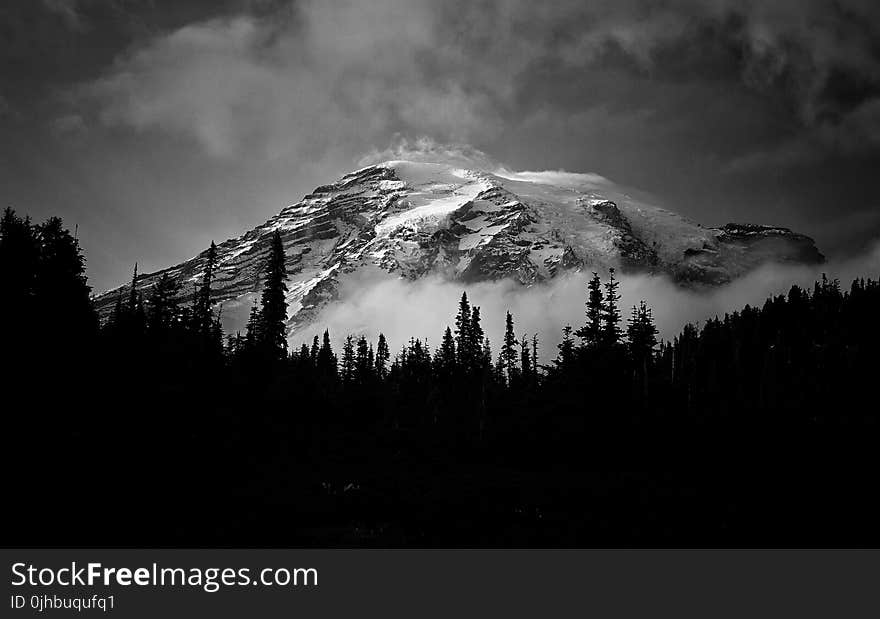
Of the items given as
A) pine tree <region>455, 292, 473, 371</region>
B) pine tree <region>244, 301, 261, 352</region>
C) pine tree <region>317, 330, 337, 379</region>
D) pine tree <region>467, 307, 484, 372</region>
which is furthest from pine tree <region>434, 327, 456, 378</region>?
pine tree <region>244, 301, 261, 352</region>

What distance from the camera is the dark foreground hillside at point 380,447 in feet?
45.0

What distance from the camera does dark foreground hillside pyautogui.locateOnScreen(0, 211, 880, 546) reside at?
13703 millimetres

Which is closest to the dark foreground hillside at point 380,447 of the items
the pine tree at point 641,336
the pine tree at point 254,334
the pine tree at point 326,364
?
the pine tree at point 641,336

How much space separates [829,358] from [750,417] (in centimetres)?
2700

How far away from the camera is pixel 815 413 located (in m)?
49.3

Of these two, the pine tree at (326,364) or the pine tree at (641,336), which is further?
the pine tree at (326,364)

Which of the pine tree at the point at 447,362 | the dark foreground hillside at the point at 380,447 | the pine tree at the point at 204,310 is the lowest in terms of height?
the dark foreground hillside at the point at 380,447

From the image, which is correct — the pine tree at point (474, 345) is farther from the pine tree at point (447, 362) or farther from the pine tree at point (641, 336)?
the pine tree at point (641, 336)

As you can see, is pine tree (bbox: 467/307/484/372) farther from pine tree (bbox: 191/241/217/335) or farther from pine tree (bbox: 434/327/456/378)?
pine tree (bbox: 191/241/217/335)

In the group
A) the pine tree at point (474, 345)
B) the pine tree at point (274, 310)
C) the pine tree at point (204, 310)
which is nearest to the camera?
the pine tree at point (274, 310)

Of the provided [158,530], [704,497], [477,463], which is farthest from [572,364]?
[158,530]

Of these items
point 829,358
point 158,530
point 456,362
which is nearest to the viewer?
point 158,530
